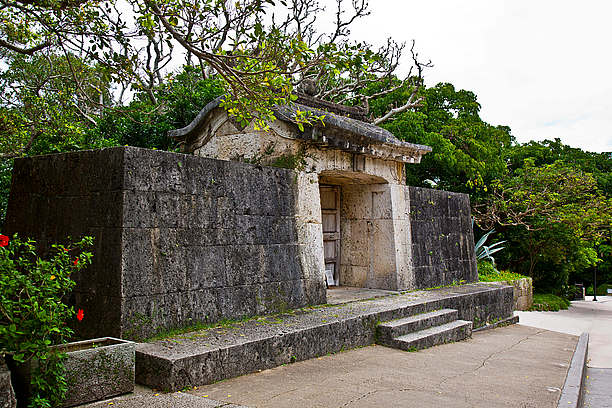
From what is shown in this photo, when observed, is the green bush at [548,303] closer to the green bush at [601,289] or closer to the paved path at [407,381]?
the paved path at [407,381]

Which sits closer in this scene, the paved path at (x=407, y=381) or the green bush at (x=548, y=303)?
the paved path at (x=407, y=381)

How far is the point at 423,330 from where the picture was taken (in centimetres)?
681

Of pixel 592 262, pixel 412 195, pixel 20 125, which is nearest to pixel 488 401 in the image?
pixel 412 195

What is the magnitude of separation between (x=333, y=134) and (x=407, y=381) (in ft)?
10.9

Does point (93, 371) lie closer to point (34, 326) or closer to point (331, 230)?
point (34, 326)

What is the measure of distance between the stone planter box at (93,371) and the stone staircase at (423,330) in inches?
132

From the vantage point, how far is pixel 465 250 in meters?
10.4

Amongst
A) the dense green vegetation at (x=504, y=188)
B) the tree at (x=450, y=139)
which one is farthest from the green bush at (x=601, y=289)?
the tree at (x=450, y=139)

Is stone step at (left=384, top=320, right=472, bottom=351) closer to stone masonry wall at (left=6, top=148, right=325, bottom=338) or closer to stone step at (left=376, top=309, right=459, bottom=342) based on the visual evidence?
stone step at (left=376, top=309, right=459, bottom=342)

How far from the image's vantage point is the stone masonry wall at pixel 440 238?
8930 mm

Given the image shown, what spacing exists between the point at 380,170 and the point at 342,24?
7.67 meters

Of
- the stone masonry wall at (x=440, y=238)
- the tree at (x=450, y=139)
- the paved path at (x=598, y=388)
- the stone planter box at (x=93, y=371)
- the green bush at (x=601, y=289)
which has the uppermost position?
the tree at (x=450, y=139)

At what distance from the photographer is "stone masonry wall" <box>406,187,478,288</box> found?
8.93 meters

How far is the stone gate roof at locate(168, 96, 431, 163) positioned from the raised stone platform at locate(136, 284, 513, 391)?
2143 mm
